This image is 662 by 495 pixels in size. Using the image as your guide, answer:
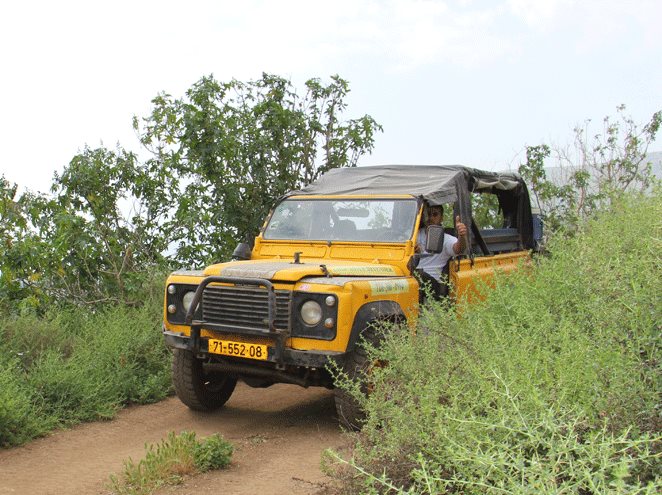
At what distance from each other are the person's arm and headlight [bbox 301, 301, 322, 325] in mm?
1839

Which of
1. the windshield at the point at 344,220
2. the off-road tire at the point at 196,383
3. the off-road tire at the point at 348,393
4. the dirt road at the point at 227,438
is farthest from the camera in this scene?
the windshield at the point at 344,220

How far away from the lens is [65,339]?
8008 mm

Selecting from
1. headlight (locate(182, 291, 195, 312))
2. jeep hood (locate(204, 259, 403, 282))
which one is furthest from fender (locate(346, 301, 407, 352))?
headlight (locate(182, 291, 195, 312))

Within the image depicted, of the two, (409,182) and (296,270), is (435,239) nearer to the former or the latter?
(296,270)

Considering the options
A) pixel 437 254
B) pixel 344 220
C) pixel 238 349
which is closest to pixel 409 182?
pixel 344 220

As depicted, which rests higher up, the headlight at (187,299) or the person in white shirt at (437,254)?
the person in white shirt at (437,254)

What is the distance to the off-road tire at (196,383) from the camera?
654cm

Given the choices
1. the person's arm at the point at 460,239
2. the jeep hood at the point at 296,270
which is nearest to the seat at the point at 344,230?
the jeep hood at the point at 296,270

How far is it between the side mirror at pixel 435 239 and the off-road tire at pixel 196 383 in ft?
7.10

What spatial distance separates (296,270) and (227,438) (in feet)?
4.95

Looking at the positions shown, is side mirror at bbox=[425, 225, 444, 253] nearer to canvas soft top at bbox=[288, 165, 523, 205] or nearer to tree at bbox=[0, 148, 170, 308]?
canvas soft top at bbox=[288, 165, 523, 205]

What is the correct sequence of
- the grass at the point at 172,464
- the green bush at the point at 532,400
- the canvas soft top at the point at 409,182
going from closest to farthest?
the green bush at the point at 532,400, the grass at the point at 172,464, the canvas soft top at the point at 409,182

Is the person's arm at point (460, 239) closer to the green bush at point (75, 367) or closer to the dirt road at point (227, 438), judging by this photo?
the dirt road at point (227, 438)

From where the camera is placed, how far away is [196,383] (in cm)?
659
